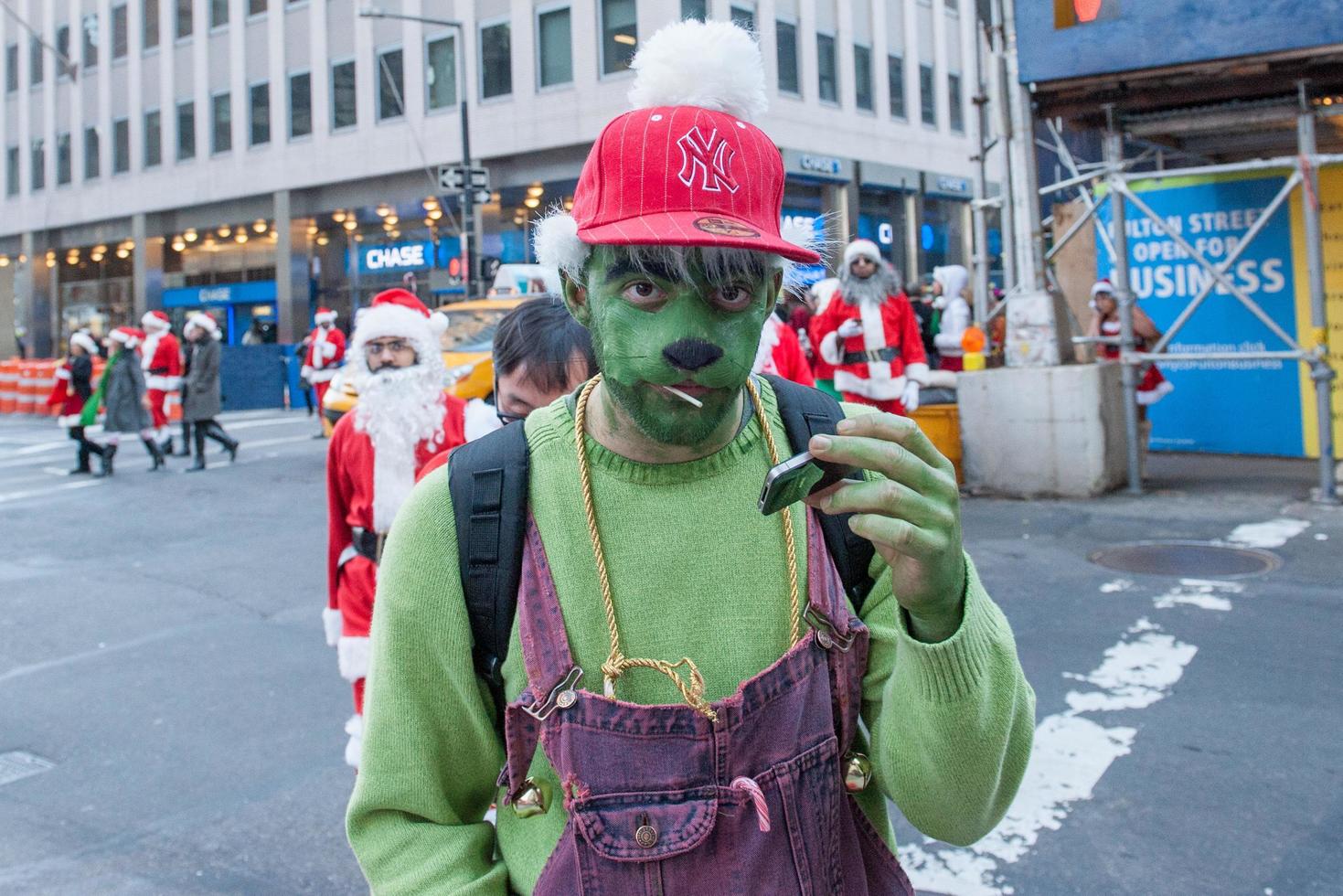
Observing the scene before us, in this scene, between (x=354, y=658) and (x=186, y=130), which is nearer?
(x=354, y=658)

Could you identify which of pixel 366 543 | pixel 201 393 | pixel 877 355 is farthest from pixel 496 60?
pixel 366 543

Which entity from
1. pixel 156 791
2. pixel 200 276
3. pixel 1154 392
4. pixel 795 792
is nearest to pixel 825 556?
pixel 795 792

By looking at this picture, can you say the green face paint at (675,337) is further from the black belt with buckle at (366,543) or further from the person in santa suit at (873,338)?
the person in santa suit at (873,338)

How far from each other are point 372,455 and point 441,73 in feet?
97.2

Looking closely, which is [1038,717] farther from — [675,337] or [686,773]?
[675,337]

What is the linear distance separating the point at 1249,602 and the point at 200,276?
39.0m

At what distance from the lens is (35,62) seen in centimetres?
4334

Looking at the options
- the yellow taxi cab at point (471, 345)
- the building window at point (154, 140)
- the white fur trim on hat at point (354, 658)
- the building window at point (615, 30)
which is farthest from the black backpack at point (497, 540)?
the building window at point (154, 140)

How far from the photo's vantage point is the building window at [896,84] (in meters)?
33.7

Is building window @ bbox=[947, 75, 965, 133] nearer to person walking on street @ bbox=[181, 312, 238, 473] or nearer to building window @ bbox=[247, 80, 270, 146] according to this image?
building window @ bbox=[247, 80, 270, 146]

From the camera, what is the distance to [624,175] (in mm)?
1583

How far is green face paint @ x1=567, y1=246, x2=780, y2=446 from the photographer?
1.54m

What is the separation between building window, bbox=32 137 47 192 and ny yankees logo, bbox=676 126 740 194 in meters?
48.3

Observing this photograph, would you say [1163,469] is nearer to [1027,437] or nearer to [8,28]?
[1027,437]
